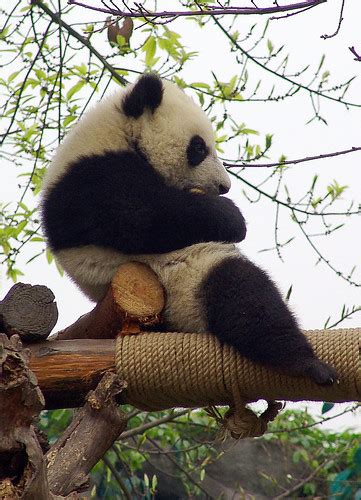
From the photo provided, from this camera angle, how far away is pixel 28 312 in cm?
287

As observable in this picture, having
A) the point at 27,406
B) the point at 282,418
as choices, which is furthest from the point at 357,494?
the point at 27,406

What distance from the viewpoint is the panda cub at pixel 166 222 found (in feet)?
8.80

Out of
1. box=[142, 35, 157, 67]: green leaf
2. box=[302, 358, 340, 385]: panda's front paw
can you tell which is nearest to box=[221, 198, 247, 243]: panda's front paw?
box=[302, 358, 340, 385]: panda's front paw

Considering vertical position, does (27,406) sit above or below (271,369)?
above

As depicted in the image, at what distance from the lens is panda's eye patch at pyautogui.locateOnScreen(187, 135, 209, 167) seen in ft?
11.6

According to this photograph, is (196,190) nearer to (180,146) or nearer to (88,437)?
(180,146)

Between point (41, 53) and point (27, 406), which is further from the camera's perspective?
point (41, 53)

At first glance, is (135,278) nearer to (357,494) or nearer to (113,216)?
(113,216)

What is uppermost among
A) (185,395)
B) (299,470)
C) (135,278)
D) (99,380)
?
(135,278)

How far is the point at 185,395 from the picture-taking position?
2.84 metres

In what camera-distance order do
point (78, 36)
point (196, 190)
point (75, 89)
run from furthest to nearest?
1. point (75, 89)
2. point (78, 36)
3. point (196, 190)

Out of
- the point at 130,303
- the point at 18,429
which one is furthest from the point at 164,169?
the point at 18,429

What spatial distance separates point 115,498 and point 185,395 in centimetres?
345

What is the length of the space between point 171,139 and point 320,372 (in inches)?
55.5
